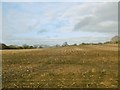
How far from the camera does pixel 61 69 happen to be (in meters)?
17.9

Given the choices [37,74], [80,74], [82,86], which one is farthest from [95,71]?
[37,74]

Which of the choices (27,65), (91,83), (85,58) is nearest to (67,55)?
(85,58)

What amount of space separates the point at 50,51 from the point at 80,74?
Answer: 24.2ft

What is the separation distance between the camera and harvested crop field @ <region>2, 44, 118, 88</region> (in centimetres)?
1542

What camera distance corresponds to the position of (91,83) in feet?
50.3

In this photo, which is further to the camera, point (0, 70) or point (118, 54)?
point (118, 54)

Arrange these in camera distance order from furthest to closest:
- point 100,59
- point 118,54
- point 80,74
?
point 118,54 < point 100,59 < point 80,74

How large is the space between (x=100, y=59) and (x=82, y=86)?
5639 mm

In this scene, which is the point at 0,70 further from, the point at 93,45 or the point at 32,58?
the point at 93,45

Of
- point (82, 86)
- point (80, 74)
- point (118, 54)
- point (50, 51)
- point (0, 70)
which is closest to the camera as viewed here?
point (82, 86)

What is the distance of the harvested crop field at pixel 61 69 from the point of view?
50.6ft

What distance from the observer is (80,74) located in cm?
1683

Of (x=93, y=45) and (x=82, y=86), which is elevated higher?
(x=93, y=45)

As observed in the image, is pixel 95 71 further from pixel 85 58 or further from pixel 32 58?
pixel 32 58
